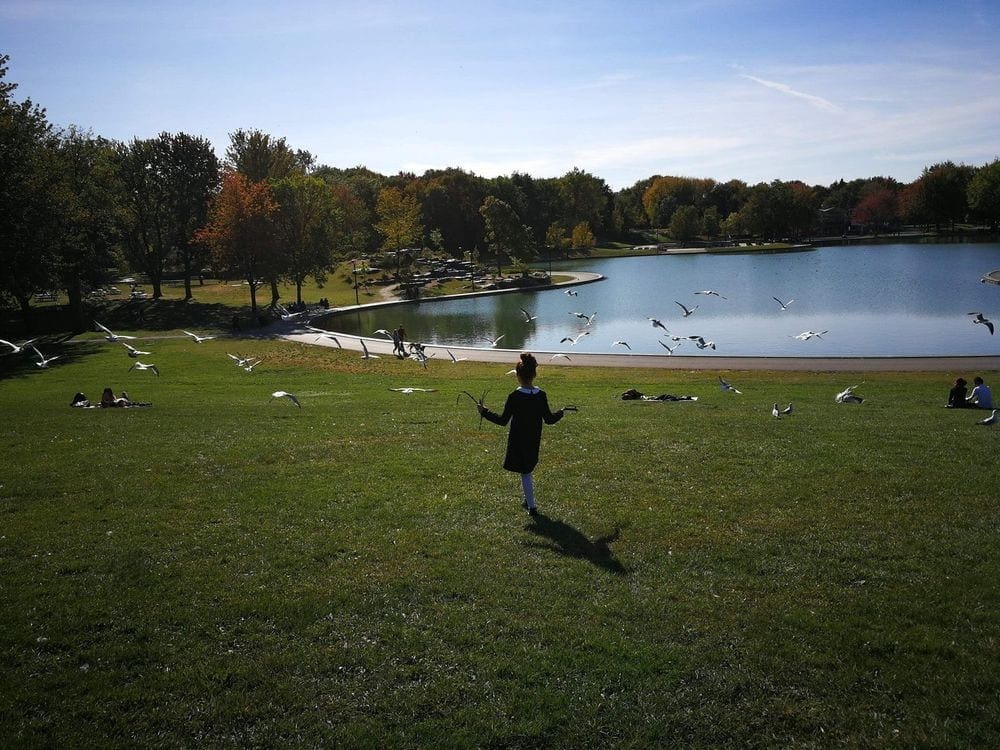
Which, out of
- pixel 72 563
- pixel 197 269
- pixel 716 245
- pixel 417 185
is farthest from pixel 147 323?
pixel 716 245

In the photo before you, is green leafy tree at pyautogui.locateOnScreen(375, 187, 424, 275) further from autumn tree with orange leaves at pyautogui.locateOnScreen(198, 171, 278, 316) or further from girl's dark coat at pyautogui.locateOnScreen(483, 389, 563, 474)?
girl's dark coat at pyautogui.locateOnScreen(483, 389, 563, 474)

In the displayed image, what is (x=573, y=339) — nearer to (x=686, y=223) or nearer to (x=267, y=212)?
(x=267, y=212)

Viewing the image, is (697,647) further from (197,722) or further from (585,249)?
(585,249)

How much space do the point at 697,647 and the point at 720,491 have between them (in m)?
4.68

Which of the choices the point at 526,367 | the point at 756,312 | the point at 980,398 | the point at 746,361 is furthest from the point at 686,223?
the point at 526,367

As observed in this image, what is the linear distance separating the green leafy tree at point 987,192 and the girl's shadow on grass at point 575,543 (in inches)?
Answer: 5783

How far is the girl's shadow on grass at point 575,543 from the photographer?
8.75m

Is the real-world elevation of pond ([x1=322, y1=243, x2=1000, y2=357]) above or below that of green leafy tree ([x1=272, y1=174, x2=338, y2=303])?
below

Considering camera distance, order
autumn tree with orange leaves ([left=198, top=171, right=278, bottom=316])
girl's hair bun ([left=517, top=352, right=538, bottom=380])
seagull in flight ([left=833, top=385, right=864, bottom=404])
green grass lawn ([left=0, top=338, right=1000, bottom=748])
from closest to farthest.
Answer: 1. green grass lawn ([left=0, top=338, right=1000, bottom=748])
2. girl's hair bun ([left=517, top=352, right=538, bottom=380])
3. seagull in flight ([left=833, top=385, right=864, bottom=404])
4. autumn tree with orange leaves ([left=198, top=171, right=278, bottom=316])

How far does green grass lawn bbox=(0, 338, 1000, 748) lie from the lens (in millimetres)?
5984

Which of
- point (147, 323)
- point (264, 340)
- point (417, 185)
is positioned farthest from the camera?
point (417, 185)

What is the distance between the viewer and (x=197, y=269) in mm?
94875

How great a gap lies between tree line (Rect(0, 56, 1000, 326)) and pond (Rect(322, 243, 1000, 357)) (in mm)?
11124

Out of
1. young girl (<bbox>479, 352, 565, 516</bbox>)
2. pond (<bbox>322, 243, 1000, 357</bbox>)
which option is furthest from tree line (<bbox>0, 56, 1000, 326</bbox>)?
young girl (<bbox>479, 352, 565, 516</bbox>)
